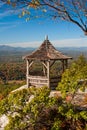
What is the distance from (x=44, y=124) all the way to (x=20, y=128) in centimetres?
118

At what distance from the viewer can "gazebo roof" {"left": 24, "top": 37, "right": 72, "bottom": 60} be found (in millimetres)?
17844

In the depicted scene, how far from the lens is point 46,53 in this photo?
1831cm

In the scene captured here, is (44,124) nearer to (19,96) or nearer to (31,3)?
(19,96)

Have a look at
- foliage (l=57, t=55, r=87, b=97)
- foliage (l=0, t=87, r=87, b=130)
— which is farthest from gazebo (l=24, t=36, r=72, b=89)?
foliage (l=0, t=87, r=87, b=130)

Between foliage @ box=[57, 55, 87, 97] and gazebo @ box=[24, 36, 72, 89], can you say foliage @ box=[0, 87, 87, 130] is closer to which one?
foliage @ box=[57, 55, 87, 97]

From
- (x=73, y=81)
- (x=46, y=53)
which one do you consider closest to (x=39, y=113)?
(x=73, y=81)

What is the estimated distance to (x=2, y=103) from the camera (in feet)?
37.5

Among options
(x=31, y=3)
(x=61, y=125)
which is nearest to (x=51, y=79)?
(x=61, y=125)

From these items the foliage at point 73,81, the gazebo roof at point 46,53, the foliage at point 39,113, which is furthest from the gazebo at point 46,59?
the foliage at point 39,113

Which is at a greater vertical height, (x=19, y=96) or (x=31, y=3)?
(x=31, y=3)

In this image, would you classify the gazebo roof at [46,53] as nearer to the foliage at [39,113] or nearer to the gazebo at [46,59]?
the gazebo at [46,59]

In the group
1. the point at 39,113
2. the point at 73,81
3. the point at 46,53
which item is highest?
the point at 46,53

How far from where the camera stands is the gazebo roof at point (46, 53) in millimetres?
17844

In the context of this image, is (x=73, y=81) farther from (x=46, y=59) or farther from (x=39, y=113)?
(x=46, y=59)
